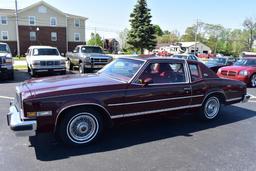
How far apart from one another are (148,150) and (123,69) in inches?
71.2

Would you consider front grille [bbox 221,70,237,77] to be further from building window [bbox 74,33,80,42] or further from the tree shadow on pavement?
building window [bbox 74,33,80,42]

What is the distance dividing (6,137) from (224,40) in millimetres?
105820

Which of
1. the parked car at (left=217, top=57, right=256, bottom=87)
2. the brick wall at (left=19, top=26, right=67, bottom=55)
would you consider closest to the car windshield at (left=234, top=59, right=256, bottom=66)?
the parked car at (left=217, top=57, right=256, bottom=87)

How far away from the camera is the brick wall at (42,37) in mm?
38375

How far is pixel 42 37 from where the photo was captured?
3938 cm

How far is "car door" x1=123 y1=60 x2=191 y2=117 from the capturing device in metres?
4.55

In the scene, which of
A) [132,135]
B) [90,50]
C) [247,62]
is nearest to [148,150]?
[132,135]

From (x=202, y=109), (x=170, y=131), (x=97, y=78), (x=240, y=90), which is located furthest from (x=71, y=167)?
(x=240, y=90)

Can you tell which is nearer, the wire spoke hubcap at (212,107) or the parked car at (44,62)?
the wire spoke hubcap at (212,107)

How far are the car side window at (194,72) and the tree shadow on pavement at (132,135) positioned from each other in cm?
111

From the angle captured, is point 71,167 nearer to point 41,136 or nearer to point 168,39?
point 41,136

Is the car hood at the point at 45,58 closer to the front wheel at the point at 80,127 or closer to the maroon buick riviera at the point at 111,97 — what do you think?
the maroon buick riviera at the point at 111,97

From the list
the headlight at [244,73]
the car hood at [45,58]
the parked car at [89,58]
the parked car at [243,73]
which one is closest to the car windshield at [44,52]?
the car hood at [45,58]

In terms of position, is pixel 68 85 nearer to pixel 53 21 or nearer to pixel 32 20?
pixel 32 20
